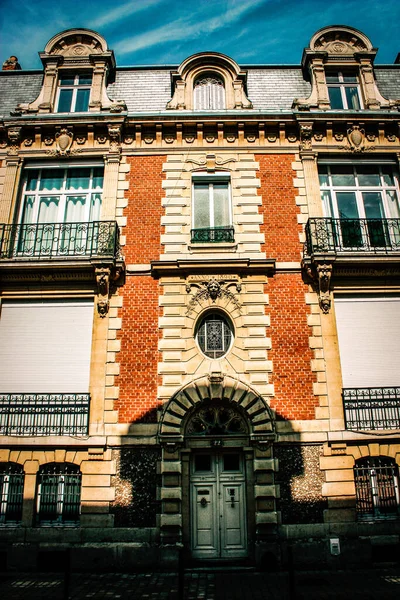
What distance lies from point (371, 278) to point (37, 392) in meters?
9.21

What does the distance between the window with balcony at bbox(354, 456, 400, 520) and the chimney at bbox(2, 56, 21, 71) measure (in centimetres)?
1729

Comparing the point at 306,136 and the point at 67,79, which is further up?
the point at 67,79

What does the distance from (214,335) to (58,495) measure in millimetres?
5365

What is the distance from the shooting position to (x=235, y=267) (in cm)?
1114

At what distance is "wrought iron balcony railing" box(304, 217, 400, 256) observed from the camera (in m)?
11.3

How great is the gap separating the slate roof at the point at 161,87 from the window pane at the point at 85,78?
672 mm

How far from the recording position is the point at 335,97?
13.5 metres

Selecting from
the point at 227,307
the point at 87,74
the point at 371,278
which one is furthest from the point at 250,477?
the point at 87,74

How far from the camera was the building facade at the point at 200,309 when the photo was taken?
31.4 ft

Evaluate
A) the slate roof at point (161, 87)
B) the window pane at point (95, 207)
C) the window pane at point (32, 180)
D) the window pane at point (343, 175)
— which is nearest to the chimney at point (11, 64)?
the slate roof at point (161, 87)

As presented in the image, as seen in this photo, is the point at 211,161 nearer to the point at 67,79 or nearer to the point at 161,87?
the point at 161,87

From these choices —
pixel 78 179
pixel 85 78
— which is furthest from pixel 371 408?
pixel 85 78

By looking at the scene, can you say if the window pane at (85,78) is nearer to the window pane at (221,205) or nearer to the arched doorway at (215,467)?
the window pane at (221,205)

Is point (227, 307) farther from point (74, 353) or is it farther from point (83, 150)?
point (83, 150)
